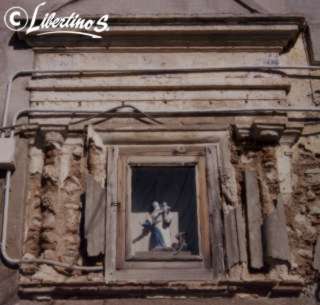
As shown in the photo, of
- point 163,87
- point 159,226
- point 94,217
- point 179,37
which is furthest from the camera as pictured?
point 179,37

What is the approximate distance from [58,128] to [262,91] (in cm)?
151

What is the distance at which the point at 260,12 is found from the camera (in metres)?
5.05

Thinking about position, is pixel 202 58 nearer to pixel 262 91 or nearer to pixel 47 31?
pixel 262 91

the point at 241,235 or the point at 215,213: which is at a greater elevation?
the point at 215,213

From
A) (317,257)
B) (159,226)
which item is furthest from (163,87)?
(317,257)

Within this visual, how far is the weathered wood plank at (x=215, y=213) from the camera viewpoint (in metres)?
4.04

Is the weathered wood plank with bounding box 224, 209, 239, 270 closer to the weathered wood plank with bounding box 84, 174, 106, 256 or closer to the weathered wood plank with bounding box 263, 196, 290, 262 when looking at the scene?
the weathered wood plank with bounding box 263, 196, 290, 262

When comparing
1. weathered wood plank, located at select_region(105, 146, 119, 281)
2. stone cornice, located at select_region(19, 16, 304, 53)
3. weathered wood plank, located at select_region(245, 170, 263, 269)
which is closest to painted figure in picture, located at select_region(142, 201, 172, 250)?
weathered wood plank, located at select_region(105, 146, 119, 281)

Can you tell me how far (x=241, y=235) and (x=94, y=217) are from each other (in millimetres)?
956

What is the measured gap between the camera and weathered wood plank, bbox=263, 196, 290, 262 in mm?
4008

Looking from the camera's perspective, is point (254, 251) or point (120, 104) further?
point (120, 104)

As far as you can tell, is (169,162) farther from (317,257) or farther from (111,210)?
(317,257)

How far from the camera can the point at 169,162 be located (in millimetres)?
4438

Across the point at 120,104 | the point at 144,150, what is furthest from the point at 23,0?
the point at 144,150
